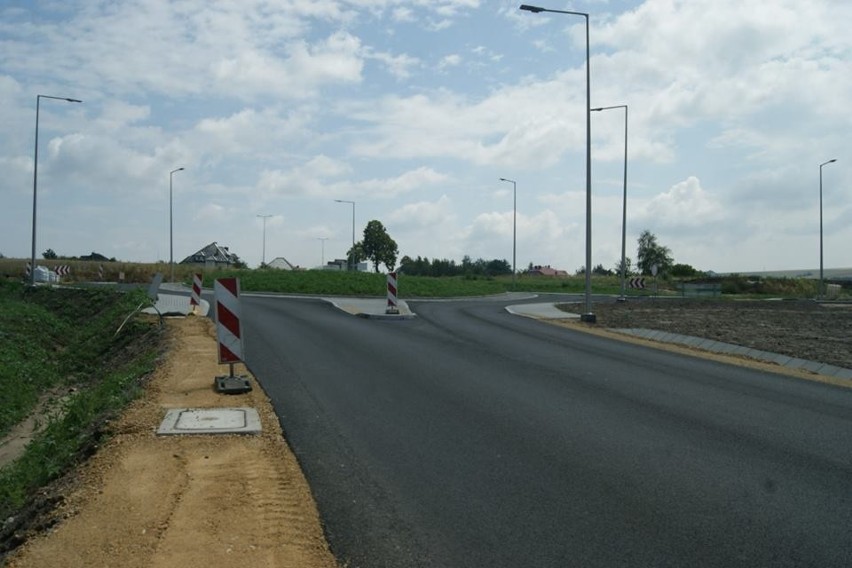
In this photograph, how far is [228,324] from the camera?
36.5ft

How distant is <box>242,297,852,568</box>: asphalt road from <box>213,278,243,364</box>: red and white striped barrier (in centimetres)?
76

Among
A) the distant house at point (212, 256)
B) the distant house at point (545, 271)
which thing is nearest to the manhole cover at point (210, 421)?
the distant house at point (212, 256)

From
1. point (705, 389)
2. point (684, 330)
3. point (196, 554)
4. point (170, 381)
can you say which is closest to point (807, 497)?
point (196, 554)

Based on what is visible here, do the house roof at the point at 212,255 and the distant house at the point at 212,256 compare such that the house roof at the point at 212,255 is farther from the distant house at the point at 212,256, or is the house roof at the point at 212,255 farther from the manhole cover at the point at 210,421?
the manhole cover at the point at 210,421

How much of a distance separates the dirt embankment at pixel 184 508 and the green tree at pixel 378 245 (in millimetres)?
97860

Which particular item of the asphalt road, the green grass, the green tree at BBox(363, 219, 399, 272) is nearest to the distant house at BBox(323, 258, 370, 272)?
the green tree at BBox(363, 219, 399, 272)

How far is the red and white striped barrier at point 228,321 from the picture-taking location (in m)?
11.0

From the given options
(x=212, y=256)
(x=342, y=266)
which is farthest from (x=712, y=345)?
(x=212, y=256)

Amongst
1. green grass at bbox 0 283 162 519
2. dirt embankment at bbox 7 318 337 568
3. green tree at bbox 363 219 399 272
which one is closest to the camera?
dirt embankment at bbox 7 318 337 568

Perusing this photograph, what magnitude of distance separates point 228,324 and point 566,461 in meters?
5.67

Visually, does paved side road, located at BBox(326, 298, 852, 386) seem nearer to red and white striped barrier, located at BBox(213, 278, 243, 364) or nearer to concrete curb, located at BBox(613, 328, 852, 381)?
concrete curb, located at BBox(613, 328, 852, 381)

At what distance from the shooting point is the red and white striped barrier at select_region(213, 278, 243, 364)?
11016 mm

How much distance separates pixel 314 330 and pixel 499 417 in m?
12.2

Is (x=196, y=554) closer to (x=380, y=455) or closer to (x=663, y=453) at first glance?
(x=380, y=455)
